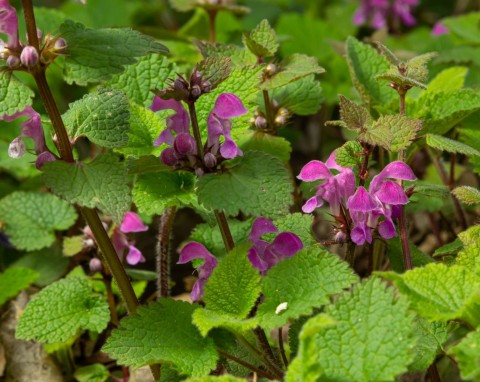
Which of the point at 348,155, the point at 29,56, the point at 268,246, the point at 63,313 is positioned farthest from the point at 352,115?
the point at 63,313

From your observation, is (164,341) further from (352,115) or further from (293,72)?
(293,72)

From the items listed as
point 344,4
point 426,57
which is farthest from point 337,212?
point 344,4

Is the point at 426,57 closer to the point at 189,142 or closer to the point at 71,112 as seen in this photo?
the point at 189,142

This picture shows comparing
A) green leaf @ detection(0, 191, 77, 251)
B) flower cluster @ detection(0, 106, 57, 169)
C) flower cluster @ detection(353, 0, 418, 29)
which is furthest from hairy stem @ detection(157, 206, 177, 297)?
flower cluster @ detection(353, 0, 418, 29)

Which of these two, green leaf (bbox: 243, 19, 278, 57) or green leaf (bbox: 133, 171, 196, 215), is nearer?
green leaf (bbox: 133, 171, 196, 215)

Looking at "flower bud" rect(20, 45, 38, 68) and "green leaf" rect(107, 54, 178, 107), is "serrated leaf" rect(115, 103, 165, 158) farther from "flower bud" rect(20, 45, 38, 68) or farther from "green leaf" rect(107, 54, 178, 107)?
"flower bud" rect(20, 45, 38, 68)

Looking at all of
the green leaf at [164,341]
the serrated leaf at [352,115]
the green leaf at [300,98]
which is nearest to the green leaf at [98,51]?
the serrated leaf at [352,115]
